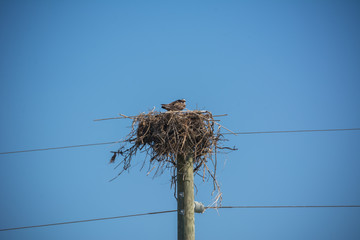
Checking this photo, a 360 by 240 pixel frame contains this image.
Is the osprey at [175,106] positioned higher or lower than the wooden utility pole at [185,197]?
higher

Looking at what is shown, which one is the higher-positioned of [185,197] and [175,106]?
[175,106]

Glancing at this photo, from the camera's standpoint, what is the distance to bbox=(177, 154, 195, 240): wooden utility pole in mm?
6734

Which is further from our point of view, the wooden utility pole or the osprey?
the osprey

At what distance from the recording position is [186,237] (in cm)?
669

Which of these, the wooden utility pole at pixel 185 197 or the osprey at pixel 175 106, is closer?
the wooden utility pole at pixel 185 197

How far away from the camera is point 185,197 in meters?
6.92

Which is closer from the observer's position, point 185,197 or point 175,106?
point 185,197

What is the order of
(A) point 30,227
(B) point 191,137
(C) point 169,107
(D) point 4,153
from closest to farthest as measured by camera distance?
(B) point 191,137 < (A) point 30,227 < (C) point 169,107 < (D) point 4,153

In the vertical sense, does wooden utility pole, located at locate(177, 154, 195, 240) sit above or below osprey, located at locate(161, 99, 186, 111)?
below

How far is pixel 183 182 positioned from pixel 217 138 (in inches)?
34.3

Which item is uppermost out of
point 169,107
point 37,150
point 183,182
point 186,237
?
point 169,107

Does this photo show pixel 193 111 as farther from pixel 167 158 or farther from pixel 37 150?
pixel 37 150

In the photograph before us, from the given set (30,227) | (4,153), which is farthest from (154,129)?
(4,153)

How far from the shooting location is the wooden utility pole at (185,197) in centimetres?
673
